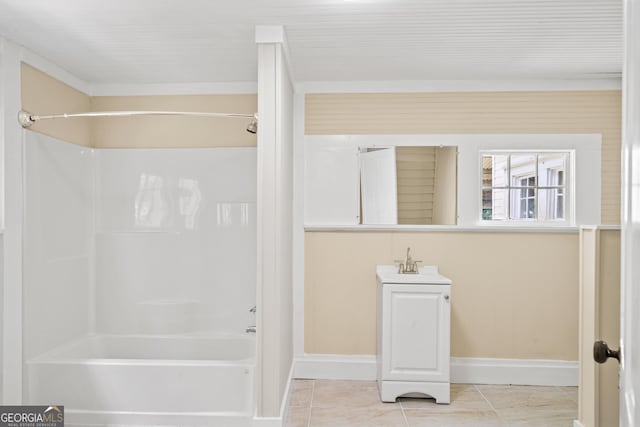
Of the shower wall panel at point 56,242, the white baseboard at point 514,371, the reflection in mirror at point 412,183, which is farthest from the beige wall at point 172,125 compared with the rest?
the white baseboard at point 514,371

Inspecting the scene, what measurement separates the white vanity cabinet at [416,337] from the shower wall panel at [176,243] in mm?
1200

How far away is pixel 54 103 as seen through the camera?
3.19 m

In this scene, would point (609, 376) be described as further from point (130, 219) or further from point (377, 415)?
point (130, 219)

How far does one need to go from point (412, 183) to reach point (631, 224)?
106 inches

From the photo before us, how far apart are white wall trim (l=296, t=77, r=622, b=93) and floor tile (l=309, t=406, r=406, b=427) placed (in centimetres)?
237

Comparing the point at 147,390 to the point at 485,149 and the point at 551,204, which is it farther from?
the point at 551,204

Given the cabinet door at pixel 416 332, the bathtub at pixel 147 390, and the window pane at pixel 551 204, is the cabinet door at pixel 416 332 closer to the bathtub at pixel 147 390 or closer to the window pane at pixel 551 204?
the bathtub at pixel 147 390

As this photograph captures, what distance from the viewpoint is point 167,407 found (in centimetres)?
270

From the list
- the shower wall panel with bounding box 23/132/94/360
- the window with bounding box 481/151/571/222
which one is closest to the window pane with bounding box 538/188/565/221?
the window with bounding box 481/151/571/222

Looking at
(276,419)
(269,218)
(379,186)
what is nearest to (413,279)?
(379,186)

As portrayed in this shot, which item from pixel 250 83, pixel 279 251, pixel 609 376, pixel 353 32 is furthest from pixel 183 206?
pixel 609 376

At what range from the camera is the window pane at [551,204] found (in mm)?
3525

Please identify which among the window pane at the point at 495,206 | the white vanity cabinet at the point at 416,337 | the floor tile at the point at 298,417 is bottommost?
the floor tile at the point at 298,417

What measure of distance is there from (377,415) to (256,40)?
8.08 feet
